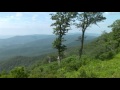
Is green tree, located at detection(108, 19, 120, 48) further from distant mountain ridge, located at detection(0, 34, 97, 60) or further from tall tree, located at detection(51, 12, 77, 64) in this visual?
distant mountain ridge, located at detection(0, 34, 97, 60)

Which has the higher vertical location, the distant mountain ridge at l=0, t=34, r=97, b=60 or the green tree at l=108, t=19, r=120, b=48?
the green tree at l=108, t=19, r=120, b=48

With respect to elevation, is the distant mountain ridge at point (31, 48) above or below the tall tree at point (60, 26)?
below

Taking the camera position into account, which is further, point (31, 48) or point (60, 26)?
point (31, 48)

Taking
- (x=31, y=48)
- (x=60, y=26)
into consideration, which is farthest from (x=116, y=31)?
(x=31, y=48)

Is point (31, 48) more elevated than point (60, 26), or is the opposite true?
point (60, 26)

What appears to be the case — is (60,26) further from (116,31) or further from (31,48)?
(31,48)

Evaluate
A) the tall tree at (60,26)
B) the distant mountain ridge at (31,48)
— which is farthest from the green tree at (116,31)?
the distant mountain ridge at (31,48)

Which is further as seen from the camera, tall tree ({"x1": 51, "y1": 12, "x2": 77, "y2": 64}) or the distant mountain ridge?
the distant mountain ridge

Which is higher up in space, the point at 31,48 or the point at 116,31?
the point at 116,31

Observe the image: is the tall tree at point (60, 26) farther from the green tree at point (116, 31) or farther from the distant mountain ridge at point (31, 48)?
the distant mountain ridge at point (31, 48)

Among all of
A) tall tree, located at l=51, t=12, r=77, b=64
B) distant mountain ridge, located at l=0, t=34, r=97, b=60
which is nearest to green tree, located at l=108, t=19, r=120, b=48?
tall tree, located at l=51, t=12, r=77, b=64
